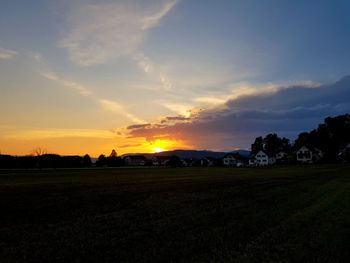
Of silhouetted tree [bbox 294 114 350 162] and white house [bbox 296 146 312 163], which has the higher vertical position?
silhouetted tree [bbox 294 114 350 162]

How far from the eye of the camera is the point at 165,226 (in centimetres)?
1563

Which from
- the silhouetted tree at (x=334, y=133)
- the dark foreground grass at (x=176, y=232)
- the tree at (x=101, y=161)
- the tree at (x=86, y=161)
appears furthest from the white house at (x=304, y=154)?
the dark foreground grass at (x=176, y=232)

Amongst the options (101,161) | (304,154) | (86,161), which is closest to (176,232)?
(86,161)

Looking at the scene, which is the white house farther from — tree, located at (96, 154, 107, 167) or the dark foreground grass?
the dark foreground grass

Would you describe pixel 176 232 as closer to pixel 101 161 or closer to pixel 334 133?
pixel 101 161

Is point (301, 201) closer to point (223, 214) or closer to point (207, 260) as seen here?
point (223, 214)

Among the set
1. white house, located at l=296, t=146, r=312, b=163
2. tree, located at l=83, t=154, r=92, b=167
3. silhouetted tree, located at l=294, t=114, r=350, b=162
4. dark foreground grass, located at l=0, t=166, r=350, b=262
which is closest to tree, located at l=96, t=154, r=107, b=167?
tree, located at l=83, t=154, r=92, b=167

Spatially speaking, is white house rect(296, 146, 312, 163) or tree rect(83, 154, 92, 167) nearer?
tree rect(83, 154, 92, 167)

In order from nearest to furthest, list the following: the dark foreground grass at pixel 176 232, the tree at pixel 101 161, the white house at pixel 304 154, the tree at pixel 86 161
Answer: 1. the dark foreground grass at pixel 176 232
2. the tree at pixel 86 161
3. the tree at pixel 101 161
4. the white house at pixel 304 154

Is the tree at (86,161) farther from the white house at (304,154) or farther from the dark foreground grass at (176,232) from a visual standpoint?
the dark foreground grass at (176,232)

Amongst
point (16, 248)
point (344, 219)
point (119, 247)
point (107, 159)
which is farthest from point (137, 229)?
point (107, 159)

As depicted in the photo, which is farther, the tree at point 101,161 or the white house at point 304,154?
the white house at point 304,154

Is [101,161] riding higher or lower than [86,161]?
higher

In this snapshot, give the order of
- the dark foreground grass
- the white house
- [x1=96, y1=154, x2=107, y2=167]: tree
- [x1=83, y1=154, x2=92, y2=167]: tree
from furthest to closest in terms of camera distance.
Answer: the white house → [x1=96, y1=154, x2=107, y2=167]: tree → [x1=83, y1=154, x2=92, y2=167]: tree → the dark foreground grass
